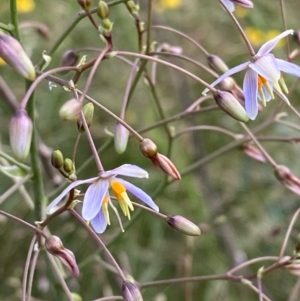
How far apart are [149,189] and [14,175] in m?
1.36

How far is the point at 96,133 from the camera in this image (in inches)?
99.6

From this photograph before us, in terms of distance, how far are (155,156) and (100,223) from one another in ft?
0.53

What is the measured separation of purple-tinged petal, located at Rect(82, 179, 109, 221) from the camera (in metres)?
0.86

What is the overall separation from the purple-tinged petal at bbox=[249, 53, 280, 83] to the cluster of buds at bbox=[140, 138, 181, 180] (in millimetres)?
232

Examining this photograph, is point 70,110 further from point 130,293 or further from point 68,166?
point 130,293

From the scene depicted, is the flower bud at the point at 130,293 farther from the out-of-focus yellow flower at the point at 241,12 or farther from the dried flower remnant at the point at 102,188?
the out-of-focus yellow flower at the point at 241,12

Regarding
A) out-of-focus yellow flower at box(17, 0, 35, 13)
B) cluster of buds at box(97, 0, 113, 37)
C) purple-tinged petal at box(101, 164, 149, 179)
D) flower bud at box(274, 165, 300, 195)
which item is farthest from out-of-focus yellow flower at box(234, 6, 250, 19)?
purple-tinged petal at box(101, 164, 149, 179)

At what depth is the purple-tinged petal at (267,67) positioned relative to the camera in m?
0.95

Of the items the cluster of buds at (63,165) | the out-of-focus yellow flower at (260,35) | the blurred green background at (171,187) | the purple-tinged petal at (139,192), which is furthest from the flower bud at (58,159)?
the out-of-focus yellow flower at (260,35)

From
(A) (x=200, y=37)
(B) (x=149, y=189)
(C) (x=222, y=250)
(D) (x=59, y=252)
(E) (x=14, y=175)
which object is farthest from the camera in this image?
(A) (x=200, y=37)

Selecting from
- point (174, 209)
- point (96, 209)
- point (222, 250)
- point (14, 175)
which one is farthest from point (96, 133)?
point (96, 209)

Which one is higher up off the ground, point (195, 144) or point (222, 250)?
point (195, 144)

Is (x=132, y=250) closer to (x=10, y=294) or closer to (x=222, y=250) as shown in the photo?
(x=222, y=250)

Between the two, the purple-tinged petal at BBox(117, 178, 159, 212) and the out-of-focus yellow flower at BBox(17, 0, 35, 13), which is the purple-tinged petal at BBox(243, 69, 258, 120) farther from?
the out-of-focus yellow flower at BBox(17, 0, 35, 13)
